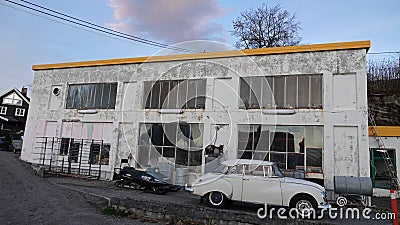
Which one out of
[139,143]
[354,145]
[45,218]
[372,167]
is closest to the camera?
[45,218]

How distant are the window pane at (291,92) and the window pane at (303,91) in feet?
0.71

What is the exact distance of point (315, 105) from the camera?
12633mm

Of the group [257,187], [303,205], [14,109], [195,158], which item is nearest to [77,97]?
[195,158]

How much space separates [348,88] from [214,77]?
242 inches

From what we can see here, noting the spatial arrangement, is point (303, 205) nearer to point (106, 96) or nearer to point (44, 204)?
point (44, 204)

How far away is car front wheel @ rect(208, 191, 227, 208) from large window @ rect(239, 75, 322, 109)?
5.93 m

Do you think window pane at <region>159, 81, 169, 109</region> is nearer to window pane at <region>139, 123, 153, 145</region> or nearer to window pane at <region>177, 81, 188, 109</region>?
window pane at <region>177, 81, 188, 109</region>

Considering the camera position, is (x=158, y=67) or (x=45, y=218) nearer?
(x=45, y=218)

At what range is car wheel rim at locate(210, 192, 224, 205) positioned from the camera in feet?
28.1

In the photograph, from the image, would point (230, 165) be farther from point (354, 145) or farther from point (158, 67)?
point (158, 67)

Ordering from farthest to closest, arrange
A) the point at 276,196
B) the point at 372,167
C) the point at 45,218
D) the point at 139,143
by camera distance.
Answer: the point at 139,143
the point at 372,167
the point at 276,196
the point at 45,218

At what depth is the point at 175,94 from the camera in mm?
15039

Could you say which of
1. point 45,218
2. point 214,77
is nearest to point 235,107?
point 214,77

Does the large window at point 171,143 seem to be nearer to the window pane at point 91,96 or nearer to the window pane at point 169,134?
the window pane at point 169,134
